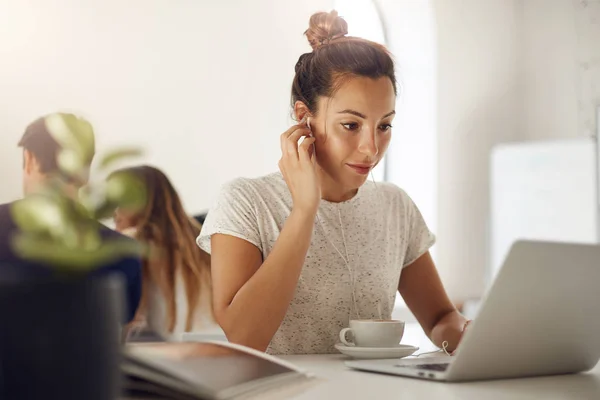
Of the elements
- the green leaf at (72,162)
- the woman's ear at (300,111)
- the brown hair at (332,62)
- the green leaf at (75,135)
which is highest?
the brown hair at (332,62)

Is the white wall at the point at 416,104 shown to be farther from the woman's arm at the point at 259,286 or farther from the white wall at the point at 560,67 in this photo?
the woman's arm at the point at 259,286

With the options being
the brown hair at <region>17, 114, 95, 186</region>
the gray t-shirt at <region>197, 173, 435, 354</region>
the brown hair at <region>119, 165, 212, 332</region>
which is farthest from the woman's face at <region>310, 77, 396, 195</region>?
the brown hair at <region>17, 114, 95, 186</region>

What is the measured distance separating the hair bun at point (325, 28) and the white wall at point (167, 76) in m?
2.13

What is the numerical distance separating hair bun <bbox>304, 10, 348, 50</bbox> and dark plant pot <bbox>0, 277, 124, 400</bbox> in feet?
4.56

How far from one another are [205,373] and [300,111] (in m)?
1.18

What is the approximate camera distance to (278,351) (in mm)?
1633

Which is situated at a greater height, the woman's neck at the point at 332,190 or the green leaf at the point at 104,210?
the green leaf at the point at 104,210

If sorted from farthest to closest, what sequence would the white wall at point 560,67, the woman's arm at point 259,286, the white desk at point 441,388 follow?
the white wall at point 560,67
the woman's arm at point 259,286
the white desk at point 441,388

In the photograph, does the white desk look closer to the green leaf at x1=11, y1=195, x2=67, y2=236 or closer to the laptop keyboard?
the laptop keyboard

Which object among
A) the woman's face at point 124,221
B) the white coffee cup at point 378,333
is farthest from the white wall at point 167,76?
the white coffee cup at point 378,333

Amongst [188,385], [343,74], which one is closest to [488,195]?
[343,74]

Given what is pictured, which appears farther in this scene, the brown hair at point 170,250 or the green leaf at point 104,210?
the brown hair at point 170,250

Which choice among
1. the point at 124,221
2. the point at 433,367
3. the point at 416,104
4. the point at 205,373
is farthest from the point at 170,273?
the point at 416,104

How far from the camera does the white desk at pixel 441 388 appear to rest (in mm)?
773
